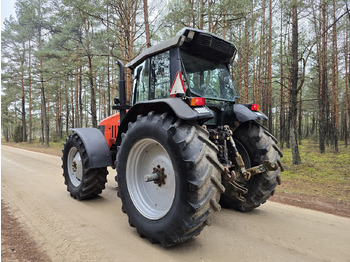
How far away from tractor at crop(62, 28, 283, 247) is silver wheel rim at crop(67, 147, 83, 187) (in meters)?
0.21

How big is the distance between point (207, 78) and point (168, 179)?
1.59 metres

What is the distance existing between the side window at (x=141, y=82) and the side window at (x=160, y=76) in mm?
145

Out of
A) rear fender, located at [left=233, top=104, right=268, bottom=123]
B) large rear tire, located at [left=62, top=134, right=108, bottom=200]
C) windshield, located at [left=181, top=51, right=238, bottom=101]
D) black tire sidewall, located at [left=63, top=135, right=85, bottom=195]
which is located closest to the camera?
windshield, located at [left=181, top=51, right=238, bottom=101]

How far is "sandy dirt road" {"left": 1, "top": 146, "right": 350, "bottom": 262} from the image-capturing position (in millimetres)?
2406

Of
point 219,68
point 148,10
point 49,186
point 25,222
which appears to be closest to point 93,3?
point 148,10

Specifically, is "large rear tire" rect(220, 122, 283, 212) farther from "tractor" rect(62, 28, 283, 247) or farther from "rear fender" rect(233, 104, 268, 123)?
"rear fender" rect(233, 104, 268, 123)

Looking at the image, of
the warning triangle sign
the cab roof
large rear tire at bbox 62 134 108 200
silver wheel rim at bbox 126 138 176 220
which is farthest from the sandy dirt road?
the cab roof

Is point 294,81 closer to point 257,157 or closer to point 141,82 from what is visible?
point 257,157

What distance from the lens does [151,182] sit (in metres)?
3.06

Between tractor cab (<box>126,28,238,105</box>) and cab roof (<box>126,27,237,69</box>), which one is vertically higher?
cab roof (<box>126,27,237,69</box>)

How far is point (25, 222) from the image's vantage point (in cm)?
332

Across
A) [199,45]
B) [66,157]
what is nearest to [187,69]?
[199,45]

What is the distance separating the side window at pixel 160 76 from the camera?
3.15 metres

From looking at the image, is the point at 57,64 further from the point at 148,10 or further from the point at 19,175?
the point at 19,175
